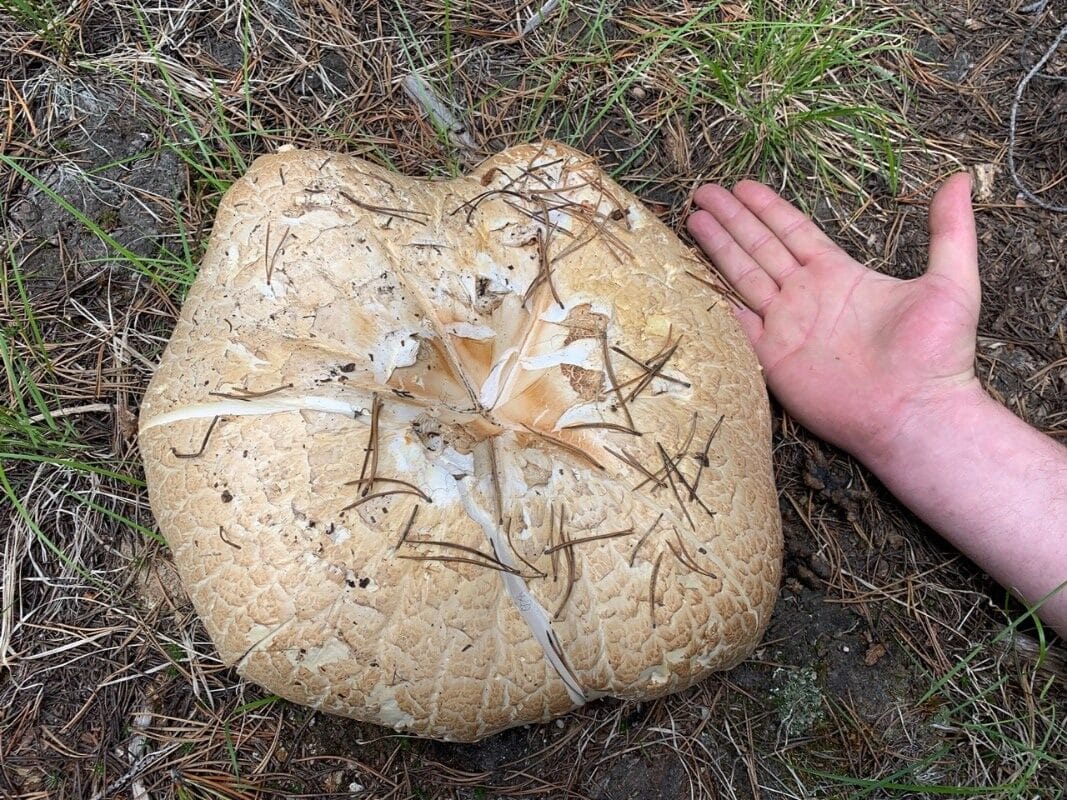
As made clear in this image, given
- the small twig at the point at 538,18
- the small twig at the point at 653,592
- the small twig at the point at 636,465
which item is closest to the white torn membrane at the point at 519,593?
the small twig at the point at 653,592

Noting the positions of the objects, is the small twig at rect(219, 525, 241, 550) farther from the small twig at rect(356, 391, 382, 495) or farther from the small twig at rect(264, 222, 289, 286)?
the small twig at rect(264, 222, 289, 286)

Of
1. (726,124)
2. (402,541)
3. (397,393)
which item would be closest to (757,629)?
(402,541)

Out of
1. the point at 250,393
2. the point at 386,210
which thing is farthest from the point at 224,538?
the point at 386,210

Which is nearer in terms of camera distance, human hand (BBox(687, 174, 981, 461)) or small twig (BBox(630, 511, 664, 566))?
small twig (BBox(630, 511, 664, 566))

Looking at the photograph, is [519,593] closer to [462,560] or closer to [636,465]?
[462,560]

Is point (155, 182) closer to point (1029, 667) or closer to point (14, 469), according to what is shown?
point (14, 469)

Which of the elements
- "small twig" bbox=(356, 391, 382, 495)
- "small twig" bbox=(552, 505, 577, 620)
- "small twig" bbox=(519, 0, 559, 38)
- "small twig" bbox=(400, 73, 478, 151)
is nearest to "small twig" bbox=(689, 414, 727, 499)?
"small twig" bbox=(552, 505, 577, 620)

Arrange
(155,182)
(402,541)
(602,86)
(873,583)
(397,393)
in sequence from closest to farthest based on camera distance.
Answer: (402,541) → (397,393) → (873,583) → (155,182) → (602,86)
